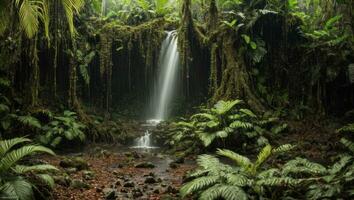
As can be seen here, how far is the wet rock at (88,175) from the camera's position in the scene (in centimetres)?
694

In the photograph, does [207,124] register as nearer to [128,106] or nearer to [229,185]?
[229,185]

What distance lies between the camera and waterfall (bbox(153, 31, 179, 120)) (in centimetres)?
1439

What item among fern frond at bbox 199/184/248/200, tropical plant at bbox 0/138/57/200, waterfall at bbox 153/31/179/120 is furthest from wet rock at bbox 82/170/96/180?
waterfall at bbox 153/31/179/120

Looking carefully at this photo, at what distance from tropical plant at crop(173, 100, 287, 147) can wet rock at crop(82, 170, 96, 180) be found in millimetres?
2966

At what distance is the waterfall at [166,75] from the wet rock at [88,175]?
289 inches

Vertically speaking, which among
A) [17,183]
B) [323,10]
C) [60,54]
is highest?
[323,10]

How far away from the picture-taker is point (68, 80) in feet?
42.2

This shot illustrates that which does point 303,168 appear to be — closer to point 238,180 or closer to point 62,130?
point 238,180

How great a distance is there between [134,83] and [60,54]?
154 inches

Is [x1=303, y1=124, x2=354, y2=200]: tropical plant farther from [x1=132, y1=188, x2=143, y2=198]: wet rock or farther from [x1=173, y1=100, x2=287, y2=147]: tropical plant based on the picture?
[x1=173, y1=100, x2=287, y2=147]: tropical plant

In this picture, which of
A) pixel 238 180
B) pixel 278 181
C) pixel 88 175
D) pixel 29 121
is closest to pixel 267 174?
pixel 278 181

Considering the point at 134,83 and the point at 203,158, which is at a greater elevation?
the point at 134,83

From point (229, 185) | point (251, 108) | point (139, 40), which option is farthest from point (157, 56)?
point (229, 185)

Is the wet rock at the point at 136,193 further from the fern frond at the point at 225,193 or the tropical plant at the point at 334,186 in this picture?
the tropical plant at the point at 334,186
